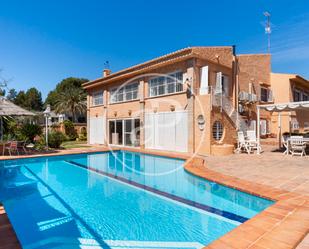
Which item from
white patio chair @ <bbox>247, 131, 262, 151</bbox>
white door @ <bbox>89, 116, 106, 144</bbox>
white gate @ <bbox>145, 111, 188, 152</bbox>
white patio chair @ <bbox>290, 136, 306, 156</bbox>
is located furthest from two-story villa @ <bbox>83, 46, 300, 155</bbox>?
white patio chair @ <bbox>290, 136, 306, 156</bbox>

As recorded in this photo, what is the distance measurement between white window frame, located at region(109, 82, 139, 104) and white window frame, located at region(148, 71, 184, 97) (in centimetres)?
198

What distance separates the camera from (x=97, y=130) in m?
25.7

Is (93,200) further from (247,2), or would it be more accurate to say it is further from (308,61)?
(308,61)

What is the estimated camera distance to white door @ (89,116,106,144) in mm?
25016

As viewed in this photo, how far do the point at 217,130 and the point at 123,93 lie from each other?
1063cm

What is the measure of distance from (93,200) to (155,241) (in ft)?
10.9

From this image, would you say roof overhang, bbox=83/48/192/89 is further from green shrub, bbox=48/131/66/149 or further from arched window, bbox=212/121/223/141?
green shrub, bbox=48/131/66/149

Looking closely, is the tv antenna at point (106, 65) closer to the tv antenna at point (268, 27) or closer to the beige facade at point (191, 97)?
the beige facade at point (191, 97)

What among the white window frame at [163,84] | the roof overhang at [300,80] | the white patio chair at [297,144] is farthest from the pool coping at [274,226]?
the roof overhang at [300,80]

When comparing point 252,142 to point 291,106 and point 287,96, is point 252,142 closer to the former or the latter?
point 291,106

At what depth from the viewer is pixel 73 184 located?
372 inches

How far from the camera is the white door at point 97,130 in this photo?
25.0m

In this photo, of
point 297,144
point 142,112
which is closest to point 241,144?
point 297,144

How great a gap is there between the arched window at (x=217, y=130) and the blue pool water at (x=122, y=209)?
222 inches
